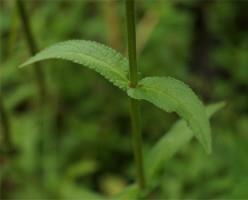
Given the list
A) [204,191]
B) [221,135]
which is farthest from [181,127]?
[221,135]

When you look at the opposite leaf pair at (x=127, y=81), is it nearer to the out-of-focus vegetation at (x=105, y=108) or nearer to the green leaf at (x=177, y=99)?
the green leaf at (x=177, y=99)

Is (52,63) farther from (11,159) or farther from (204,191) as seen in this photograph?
(204,191)

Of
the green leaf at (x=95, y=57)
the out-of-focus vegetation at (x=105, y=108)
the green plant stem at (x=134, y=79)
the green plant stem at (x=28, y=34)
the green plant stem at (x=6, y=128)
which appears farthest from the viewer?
the out-of-focus vegetation at (x=105, y=108)

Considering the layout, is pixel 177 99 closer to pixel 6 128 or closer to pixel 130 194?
pixel 130 194

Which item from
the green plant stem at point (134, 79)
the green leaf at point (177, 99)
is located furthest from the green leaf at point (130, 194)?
the green leaf at point (177, 99)

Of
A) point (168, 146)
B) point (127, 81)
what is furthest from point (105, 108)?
point (127, 81)

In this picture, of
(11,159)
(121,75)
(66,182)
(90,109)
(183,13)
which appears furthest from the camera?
(183,13)
